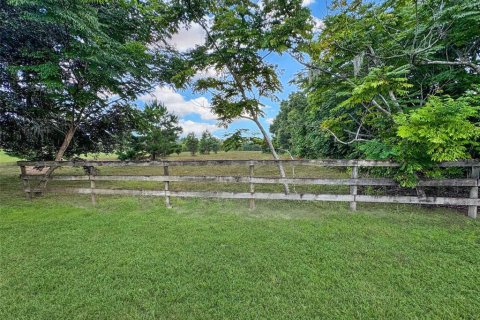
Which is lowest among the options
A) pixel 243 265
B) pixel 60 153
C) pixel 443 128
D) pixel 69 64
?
pixel 243 265

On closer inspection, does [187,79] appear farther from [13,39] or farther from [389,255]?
[389,255]

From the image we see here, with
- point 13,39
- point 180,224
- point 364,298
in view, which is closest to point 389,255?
point 364,298

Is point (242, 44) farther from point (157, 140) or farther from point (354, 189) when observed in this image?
point (157, 140)

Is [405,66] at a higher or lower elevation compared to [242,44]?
lower

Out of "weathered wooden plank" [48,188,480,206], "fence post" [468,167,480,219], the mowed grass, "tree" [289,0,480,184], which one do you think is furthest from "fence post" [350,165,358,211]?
"fence post" [468,167,480,219]

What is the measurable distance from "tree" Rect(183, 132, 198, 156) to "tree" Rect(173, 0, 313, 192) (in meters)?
24.2

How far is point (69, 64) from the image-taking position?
5734 mm

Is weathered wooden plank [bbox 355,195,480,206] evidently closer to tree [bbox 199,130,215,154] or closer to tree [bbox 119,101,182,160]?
tree [bbox 119,101,182,160]

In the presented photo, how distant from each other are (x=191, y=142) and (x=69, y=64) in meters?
24.6

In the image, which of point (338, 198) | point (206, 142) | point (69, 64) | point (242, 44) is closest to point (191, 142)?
point (206, 142)

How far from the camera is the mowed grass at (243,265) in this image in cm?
189

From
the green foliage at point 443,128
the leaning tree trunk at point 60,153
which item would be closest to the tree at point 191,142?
the leaning tree trunk at point 60,153

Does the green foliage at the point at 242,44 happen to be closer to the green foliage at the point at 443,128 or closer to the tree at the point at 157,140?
the green foliage at the point at 443,128

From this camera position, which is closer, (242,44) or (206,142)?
(242,44)
